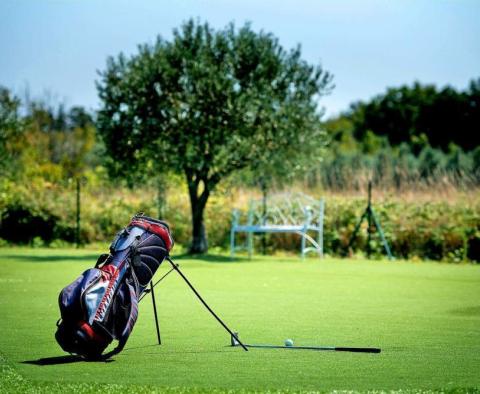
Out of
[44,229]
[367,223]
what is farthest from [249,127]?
[44,229]

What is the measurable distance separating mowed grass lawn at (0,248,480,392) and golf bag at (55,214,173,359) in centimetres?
22

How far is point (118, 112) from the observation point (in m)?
21.6

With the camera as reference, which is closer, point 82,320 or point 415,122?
point 82,320

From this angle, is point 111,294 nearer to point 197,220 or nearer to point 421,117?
point 197,220

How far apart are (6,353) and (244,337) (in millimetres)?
2218

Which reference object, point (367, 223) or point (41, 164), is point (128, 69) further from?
point (41, 164)

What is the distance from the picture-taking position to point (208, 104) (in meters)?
20.9

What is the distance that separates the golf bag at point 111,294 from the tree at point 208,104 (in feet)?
43.0

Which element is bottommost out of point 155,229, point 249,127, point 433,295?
point 433,295

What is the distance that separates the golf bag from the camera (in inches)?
268

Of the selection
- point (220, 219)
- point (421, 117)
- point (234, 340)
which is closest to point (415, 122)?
point (421, 117)

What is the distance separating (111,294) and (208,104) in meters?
14.2

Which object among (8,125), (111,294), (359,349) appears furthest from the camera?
(8,125)

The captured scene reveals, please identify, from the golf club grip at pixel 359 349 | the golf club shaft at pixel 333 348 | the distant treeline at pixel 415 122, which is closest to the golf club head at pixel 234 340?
the golf club shaft at pixel 333 348
